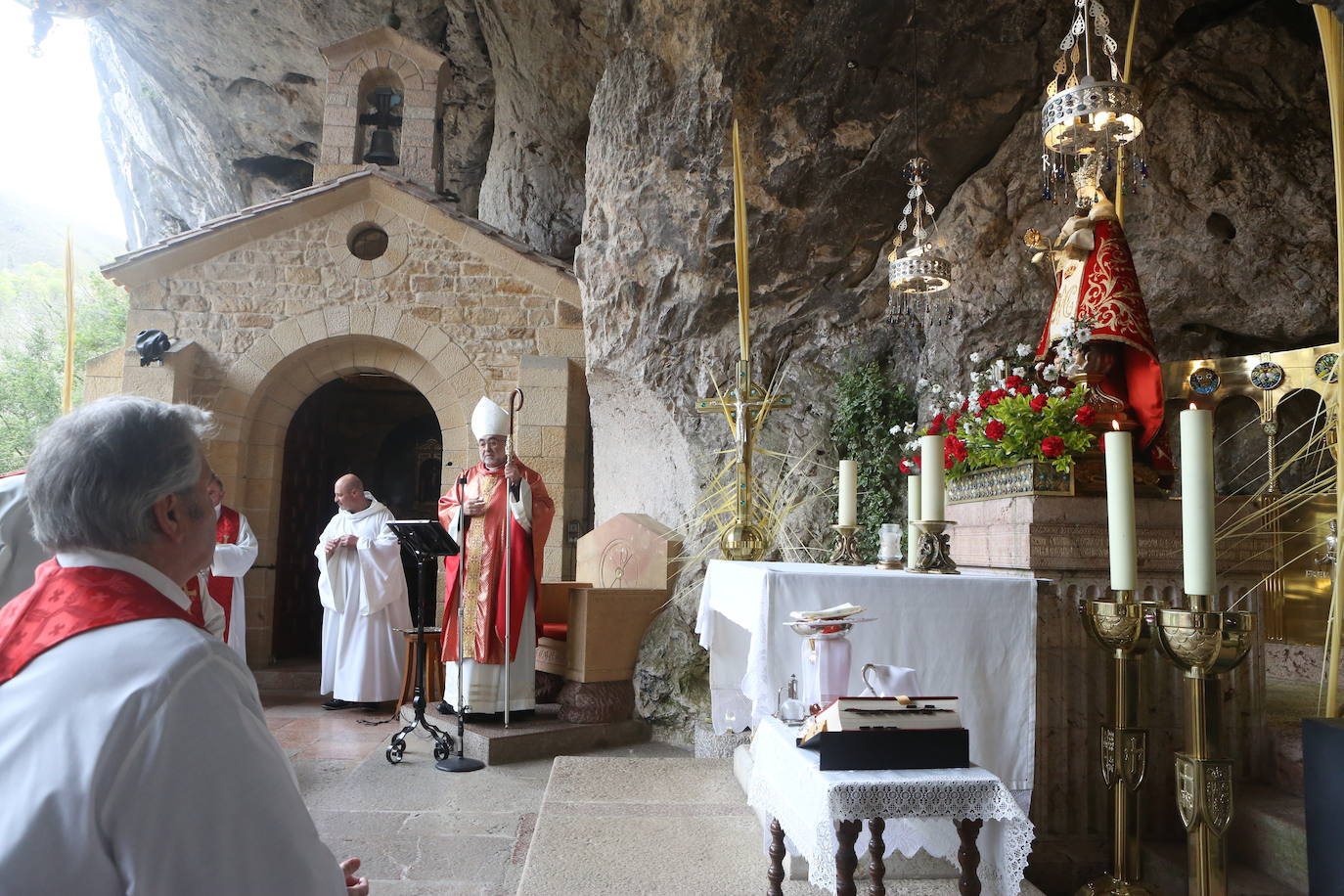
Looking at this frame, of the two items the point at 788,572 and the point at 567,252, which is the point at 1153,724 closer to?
the point at 788,572

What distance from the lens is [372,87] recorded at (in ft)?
34.0

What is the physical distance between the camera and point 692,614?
6551mm

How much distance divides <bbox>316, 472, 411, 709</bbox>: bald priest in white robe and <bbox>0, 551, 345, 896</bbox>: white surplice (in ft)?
21.5

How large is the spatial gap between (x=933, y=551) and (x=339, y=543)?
578 cm

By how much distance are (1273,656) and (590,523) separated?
640cm

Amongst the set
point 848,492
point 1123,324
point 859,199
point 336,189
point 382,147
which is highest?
point 382,147

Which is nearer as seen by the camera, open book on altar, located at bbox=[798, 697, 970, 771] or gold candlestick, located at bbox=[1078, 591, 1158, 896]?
open book on altar, located at bbox=[798, 697, 970, 771]

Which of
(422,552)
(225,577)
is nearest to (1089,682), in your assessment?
(422,552)

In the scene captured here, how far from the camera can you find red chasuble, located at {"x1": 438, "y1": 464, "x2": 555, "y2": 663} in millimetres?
6059

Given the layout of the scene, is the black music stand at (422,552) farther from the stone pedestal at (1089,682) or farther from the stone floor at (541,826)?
the stone pedestal at (1089,682)

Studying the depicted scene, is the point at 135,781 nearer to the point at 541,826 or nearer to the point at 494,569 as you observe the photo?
the point at 541,826

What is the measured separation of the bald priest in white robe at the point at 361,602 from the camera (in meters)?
7.43

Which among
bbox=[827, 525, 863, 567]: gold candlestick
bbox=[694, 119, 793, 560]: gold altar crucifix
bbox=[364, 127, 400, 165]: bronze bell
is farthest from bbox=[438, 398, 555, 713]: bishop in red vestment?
bbox=[364, 127, 400, 165]: bronze bell

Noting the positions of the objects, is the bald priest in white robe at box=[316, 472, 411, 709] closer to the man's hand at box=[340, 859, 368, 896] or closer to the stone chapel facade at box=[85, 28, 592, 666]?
the stone chapel facade at box=[85, 28, 592, 666]
